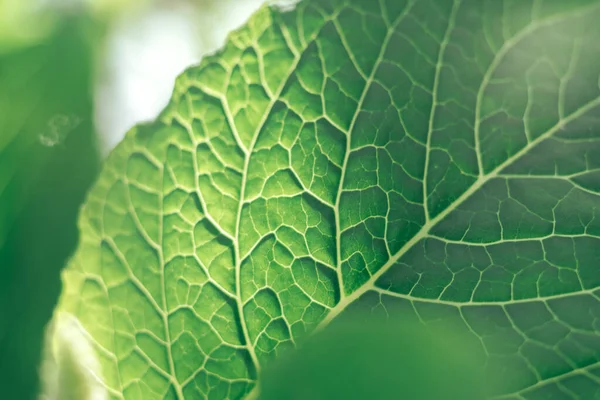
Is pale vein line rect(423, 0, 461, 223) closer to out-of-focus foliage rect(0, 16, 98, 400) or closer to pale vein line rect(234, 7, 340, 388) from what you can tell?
pale vein line rect(234, 7, 340, 388)

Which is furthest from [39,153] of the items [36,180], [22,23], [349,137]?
[349,137]

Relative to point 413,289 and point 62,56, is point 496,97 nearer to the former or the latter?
point 413,289

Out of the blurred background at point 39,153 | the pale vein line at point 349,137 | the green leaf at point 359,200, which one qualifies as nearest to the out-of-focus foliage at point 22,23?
the blurred background at point 39,153

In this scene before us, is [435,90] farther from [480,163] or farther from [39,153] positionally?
[39,153]

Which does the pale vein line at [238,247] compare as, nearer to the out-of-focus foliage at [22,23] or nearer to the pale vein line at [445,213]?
the pale vein line at [445,213]

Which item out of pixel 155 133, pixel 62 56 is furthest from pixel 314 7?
pixel 62 56
